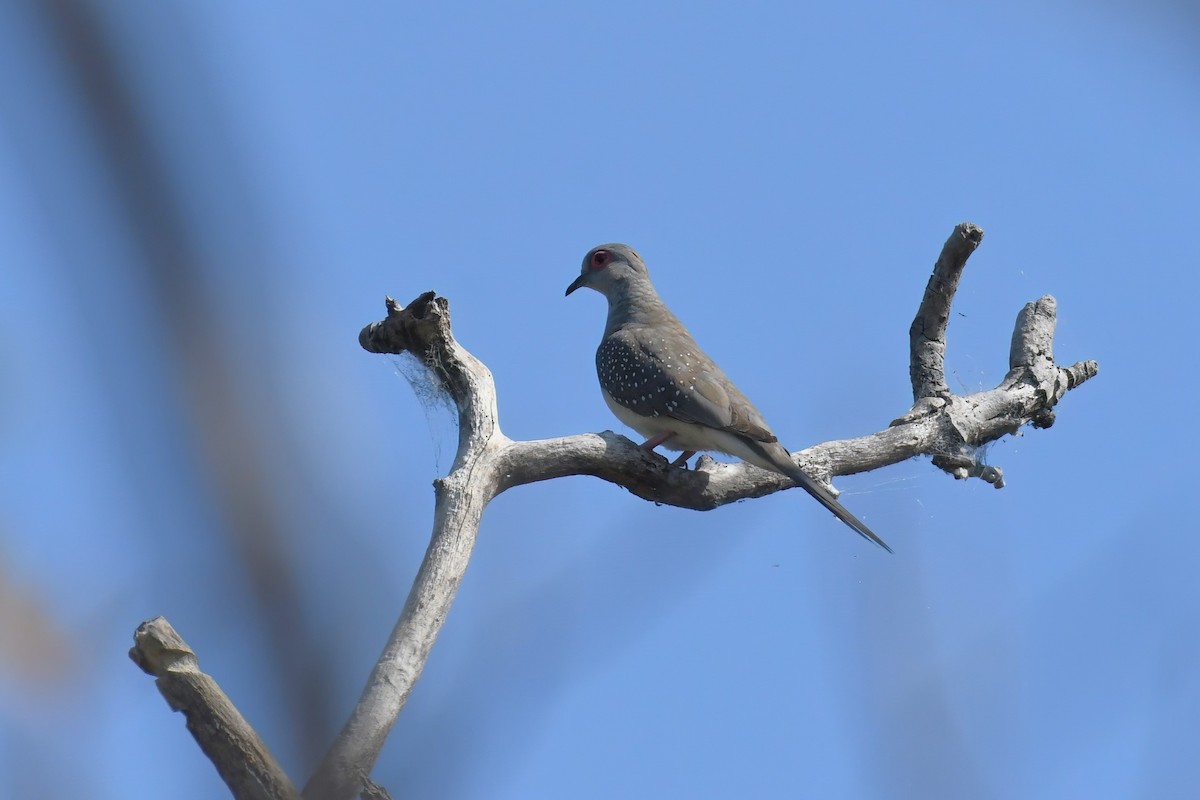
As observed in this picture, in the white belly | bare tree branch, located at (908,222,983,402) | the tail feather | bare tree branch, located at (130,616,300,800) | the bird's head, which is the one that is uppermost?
the bird's head

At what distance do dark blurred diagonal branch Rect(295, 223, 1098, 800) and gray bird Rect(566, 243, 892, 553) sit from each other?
13cm

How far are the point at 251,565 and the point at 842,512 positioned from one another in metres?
5.01

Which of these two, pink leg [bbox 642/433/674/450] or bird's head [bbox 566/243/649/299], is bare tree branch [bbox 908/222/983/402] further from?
bird's head [bbox 566/243/649/299]

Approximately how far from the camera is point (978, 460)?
21.9ft

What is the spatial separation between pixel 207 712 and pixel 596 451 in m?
2.27

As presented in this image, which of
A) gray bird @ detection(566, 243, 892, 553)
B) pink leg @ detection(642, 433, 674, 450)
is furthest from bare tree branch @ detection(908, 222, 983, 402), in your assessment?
pink leg @ detection(642, 433, 674, 450)

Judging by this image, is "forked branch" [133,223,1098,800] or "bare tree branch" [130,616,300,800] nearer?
"bare tree branch" [130,616,300,800]

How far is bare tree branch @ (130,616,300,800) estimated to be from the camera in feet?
10.1

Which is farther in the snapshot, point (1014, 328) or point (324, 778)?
point (1014, 328)

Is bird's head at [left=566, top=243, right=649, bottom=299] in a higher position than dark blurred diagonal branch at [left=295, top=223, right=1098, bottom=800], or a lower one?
higher

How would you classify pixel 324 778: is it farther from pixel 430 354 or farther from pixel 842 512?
pixel 842 512

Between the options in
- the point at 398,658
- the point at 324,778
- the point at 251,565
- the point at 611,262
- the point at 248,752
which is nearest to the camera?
the point at 251,565

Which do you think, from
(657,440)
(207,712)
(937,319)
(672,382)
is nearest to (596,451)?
(657,440)

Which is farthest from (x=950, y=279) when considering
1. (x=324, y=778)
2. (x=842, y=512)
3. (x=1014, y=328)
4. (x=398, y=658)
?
(x=324, y=778)
